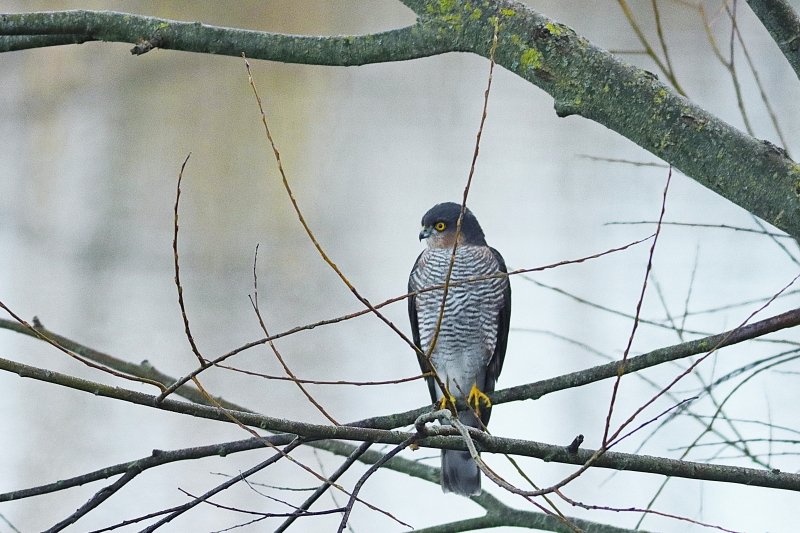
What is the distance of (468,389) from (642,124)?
114 centimetres

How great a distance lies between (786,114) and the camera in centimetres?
324

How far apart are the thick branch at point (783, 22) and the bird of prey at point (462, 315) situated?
1.03 meters

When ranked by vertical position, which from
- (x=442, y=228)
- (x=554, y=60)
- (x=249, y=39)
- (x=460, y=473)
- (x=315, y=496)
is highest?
(x=442, y=228)

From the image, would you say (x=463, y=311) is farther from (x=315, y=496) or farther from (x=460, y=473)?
(x=315, y=496)

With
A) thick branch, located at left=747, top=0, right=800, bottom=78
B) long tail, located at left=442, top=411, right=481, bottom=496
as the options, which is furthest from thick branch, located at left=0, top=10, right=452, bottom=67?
long tail, located at left=442, top=411, right=481, bottom=496

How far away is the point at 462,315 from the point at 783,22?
3.68 feet

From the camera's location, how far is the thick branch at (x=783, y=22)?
813mm

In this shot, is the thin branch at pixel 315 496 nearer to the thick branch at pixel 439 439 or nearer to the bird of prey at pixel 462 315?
the thick branch at pixel 439 439

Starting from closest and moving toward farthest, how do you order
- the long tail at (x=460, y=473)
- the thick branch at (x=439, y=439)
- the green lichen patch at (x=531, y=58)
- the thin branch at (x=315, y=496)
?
the thick branch at (x=439, y=439), the thin branch at (x=315, y=496), the green lichen patch at (x=531, y=58), the long tail at (x=460, y=473)

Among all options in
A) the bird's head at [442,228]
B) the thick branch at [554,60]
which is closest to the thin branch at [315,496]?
the thick branch at [554,60]

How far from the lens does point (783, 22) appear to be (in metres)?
0.82

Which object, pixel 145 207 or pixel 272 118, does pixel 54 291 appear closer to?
pixel 145 207

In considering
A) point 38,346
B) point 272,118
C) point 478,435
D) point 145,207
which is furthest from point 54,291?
point 478,435

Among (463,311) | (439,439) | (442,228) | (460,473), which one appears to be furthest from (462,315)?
(439,439)
